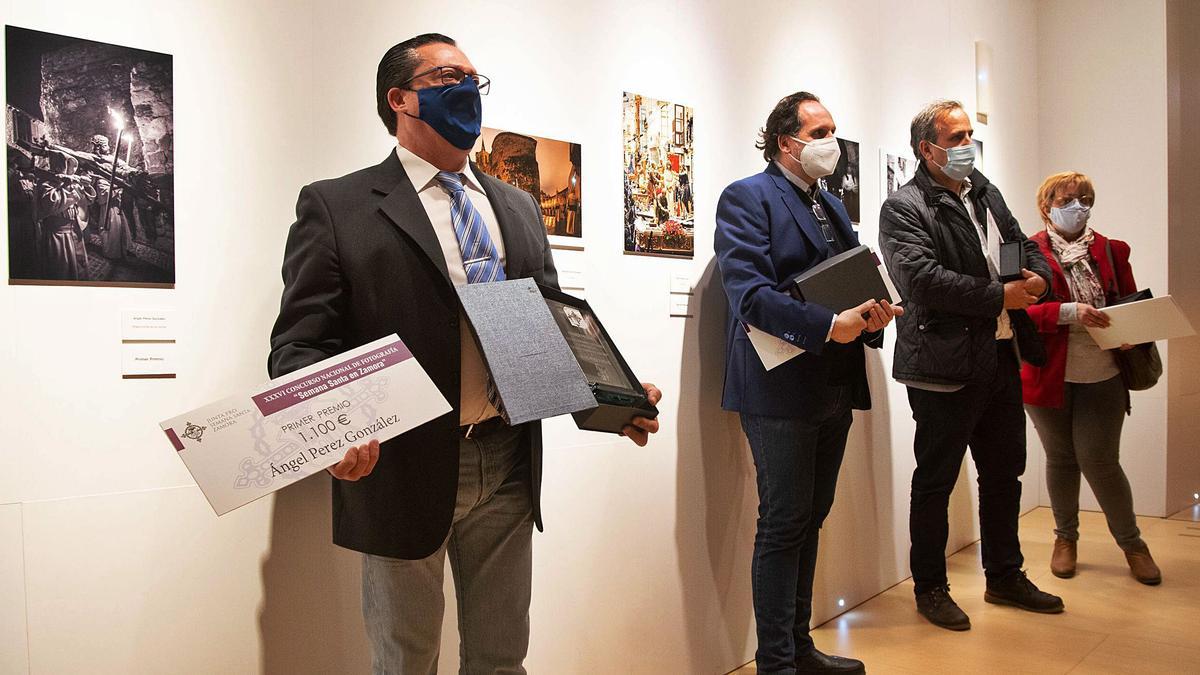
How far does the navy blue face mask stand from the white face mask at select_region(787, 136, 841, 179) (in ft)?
4.74

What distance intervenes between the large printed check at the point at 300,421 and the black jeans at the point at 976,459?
2.59 metres

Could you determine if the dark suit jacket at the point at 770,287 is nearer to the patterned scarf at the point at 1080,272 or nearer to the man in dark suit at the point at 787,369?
the man in dark suit at the point at 787,369

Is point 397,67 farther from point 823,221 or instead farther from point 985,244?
point 985,244

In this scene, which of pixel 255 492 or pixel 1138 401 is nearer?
pixel 255 492

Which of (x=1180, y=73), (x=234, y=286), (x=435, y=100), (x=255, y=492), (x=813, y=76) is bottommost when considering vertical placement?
(x=255, y=492)

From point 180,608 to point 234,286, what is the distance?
70 cm

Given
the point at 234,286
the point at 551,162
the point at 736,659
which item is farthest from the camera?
the point at 736,659

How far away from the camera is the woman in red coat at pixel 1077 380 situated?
404cm

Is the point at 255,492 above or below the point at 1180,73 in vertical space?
below

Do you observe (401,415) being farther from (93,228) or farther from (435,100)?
(93,228)

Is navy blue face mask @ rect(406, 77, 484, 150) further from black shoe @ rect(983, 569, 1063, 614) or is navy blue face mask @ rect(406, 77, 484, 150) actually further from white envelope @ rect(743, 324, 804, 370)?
black shoe @ rect(983, 569, 1063, 614)

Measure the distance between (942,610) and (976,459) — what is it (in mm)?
662

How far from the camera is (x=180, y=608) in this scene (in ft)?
6.16

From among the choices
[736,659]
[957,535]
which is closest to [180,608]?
[736,659]
